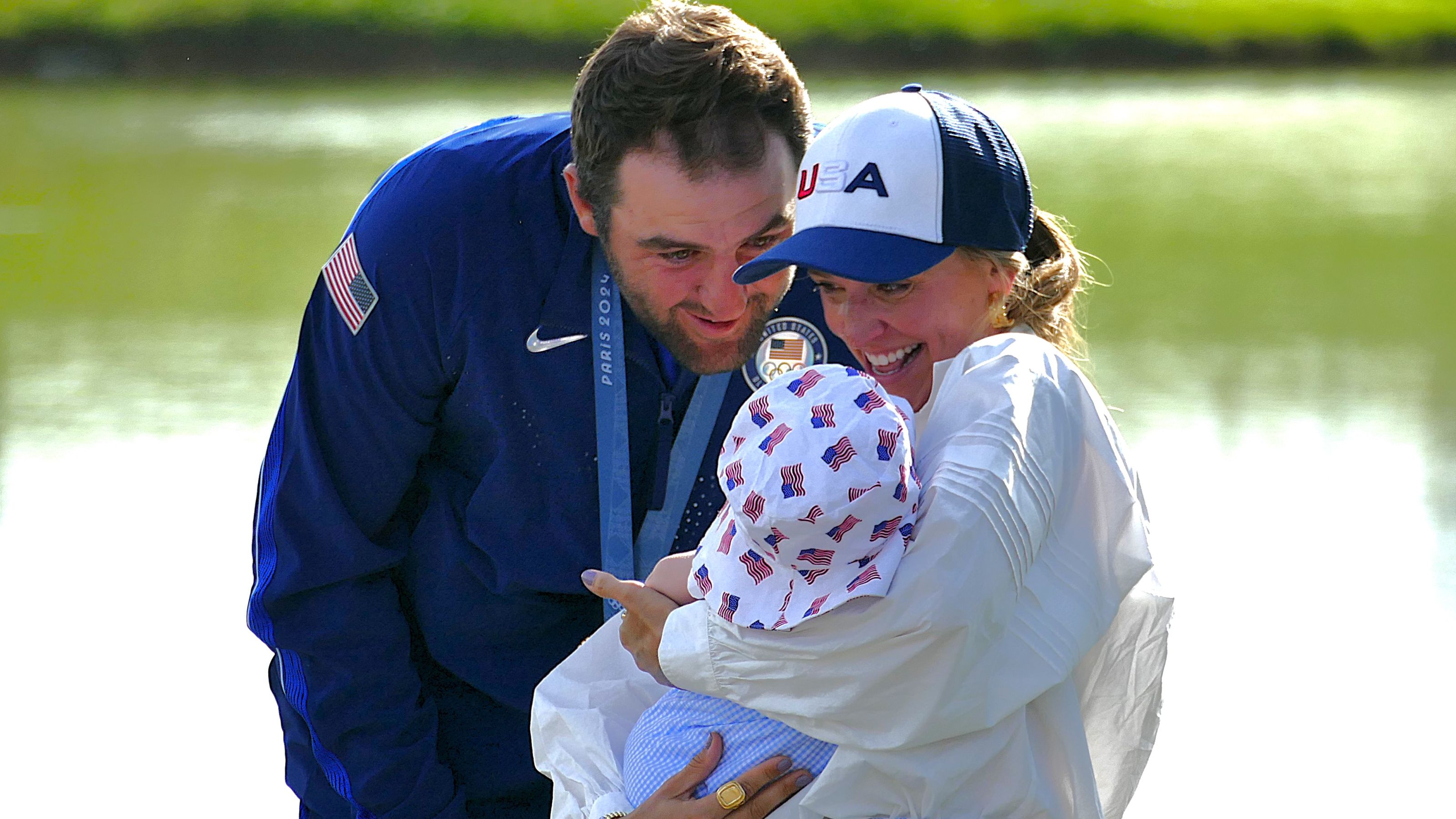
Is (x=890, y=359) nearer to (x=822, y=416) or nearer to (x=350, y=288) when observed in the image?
(x=822, y=416)

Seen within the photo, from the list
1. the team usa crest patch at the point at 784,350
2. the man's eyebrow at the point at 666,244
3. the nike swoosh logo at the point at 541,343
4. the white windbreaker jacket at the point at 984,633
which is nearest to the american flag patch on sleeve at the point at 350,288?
the nike swoosh logo at the point at 541,343

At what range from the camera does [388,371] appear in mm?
1513

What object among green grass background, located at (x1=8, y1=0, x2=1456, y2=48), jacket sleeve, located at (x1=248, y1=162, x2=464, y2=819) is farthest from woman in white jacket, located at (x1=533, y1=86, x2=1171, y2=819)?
green grass background, located at (x1=8, y1=0, x2=1456, y2=48)

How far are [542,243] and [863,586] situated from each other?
2.45 ft

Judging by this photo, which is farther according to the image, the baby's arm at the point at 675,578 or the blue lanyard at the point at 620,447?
the blue lanyard at the point at 620,447

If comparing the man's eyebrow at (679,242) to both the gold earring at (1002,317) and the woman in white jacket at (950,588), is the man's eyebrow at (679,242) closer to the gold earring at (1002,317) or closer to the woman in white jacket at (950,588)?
the woman in white jacket at (950,588)

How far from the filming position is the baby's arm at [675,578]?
1.14 meters

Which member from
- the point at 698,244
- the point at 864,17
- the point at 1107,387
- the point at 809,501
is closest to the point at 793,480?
the point at 809,501

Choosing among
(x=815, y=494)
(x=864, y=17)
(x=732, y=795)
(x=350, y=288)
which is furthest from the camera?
(x=864, y=17)

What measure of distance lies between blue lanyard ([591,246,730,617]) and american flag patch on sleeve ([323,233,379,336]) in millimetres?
240

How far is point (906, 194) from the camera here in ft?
3.76

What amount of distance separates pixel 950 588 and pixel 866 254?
1.12 feet

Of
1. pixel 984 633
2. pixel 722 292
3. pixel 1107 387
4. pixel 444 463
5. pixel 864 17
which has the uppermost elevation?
pixel 722 292

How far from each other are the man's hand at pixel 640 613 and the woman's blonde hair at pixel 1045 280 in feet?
1.26
